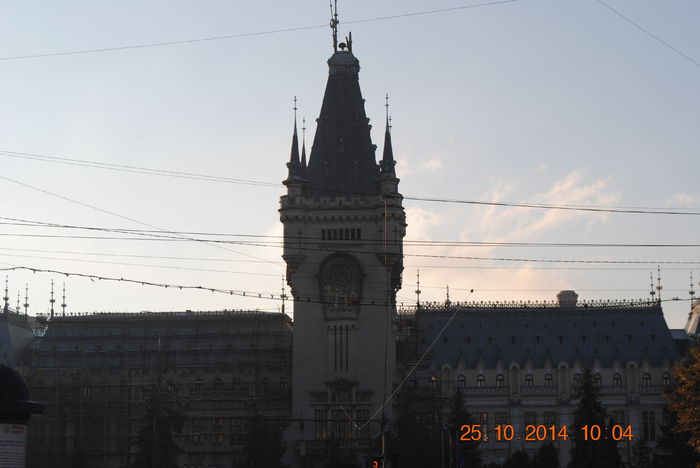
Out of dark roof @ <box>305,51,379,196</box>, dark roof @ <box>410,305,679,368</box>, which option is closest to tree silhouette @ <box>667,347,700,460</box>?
dark roof @ <box>305,51,379,196</box>

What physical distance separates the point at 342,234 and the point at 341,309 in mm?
7633

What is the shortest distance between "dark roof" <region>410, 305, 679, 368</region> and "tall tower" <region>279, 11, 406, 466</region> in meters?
11.7

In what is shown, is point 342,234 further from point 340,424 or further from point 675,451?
point 675,451

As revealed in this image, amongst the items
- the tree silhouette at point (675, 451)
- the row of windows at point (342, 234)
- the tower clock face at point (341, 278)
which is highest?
the row of windows at point (342, 234)

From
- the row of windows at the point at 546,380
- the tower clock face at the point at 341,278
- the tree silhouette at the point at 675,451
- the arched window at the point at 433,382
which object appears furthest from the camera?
the row of windows at the point at 546,380

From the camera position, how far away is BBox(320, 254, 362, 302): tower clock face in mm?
140250

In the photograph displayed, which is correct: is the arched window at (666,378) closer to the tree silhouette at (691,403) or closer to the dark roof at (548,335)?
the dark roof at (548,335)

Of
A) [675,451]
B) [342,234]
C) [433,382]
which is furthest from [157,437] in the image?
[675,451]

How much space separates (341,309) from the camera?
14038 centimetres

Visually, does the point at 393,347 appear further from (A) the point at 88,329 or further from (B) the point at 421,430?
(A) the point at 88,329

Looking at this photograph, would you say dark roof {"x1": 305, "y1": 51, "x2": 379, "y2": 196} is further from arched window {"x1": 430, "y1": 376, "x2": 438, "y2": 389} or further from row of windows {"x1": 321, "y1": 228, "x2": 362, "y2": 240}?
arched window {"x1": 430, "y1": 376, "x2": 438, "y2": 389}

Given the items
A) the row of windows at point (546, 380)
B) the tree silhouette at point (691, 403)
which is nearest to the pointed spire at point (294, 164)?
the row of windows at point (546, 380)

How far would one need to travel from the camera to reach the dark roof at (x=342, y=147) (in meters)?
144

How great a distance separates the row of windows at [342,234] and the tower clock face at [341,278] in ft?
6.78
